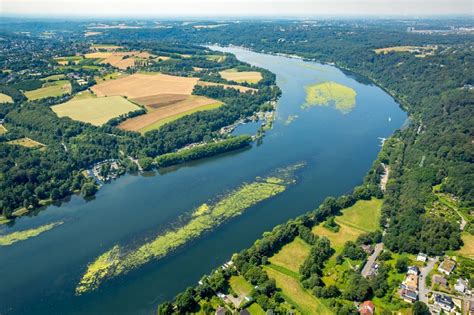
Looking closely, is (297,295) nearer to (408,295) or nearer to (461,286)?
(408,295)

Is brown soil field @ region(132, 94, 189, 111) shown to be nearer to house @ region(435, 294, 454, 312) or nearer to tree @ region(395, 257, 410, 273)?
tree @ region(395, 257, 410, 273)

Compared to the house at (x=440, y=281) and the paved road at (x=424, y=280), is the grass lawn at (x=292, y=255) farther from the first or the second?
the house at (x=440, y=281)

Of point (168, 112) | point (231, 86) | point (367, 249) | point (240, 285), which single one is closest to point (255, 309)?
point (240, 285)

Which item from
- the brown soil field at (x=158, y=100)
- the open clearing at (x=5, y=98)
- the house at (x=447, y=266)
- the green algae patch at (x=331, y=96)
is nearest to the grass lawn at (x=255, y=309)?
the house at (x=447, y=266)

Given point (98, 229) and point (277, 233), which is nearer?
point (277, 233)

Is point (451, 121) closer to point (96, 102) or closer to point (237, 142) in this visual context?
point (237, 142)

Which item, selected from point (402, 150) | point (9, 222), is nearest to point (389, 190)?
point (402, 150)
